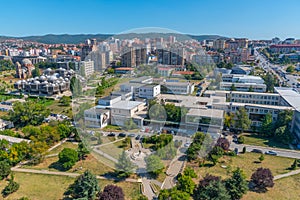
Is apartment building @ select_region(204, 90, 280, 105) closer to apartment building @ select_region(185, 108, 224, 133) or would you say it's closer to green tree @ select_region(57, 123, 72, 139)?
apartment building @ select_region(185, 108, 224, 133)

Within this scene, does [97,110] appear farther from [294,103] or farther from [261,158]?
[294,103]

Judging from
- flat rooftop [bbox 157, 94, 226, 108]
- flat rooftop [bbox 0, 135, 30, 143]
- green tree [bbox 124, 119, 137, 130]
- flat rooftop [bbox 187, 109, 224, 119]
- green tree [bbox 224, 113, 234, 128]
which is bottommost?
flat rooftop [bbox 0, 135, 30, 143]

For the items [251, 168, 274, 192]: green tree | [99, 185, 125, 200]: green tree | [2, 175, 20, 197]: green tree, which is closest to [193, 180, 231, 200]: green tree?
[251, 168, 274, 192]: green tree

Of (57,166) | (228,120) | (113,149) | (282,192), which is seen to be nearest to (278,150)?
(228,120)

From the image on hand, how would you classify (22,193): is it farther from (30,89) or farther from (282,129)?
(30,89)

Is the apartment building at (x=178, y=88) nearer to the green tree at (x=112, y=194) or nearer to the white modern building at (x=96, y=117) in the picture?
the white modern building at (x=96, y=117)

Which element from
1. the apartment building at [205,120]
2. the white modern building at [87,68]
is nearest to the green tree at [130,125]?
the apartment building at [205,120]
